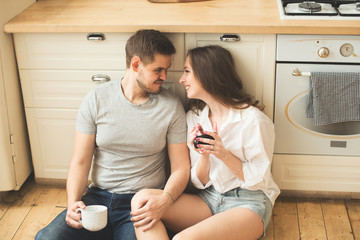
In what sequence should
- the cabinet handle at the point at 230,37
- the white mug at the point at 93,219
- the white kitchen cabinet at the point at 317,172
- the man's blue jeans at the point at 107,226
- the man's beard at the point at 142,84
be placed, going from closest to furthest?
the white mug at the point at 93,219 → the man's blue jeans at the point at 107,226 → the man's beard at the point at 142,84 → the cabinet handle at the point at 230,37 → the white kitchen cabinet at the point at 317,172

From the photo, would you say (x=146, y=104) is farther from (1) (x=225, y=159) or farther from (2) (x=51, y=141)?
(2) (x=51, y=141)

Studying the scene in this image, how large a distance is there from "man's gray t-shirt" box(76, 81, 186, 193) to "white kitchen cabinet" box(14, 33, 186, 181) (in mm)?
162

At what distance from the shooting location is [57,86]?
229 cm

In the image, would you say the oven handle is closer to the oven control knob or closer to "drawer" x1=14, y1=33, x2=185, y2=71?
the oven control knob

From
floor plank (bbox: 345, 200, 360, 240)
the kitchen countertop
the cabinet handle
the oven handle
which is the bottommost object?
floor plank (bbox: 345, 200, 360, 240)

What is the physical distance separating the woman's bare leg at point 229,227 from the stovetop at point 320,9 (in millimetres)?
877

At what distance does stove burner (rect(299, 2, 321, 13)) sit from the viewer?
2135mm

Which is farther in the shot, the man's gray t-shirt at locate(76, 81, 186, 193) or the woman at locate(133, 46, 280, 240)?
the man's gray t-shirt at locate(76, 81, 186, 193)

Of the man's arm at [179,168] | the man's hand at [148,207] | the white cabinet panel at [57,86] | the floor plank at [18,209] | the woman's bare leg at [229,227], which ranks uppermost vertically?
the white cabinet panel at [57,86]

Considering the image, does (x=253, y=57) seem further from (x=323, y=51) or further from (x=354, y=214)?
(x=354, y=214)

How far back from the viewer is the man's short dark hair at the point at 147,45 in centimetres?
193

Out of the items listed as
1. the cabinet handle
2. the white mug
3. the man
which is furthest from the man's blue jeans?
the cabinet handle

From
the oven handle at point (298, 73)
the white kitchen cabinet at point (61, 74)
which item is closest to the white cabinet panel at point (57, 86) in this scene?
the white kitchen cabinet at point (61, 74)

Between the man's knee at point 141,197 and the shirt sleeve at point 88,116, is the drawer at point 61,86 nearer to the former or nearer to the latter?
the shirt sleeve at point 88,116
